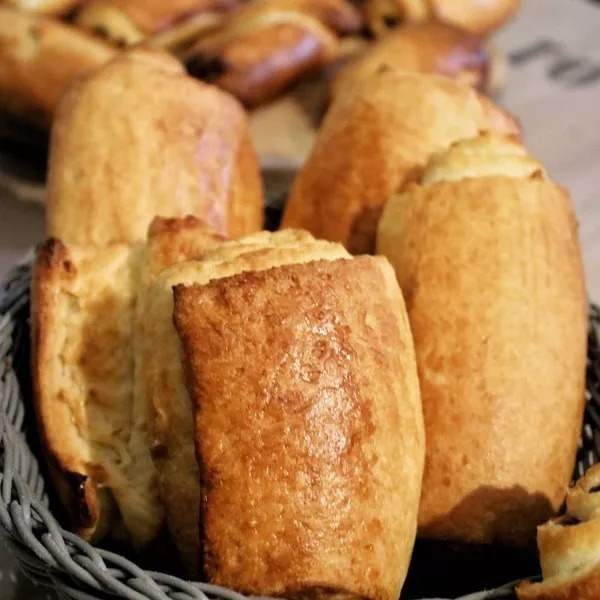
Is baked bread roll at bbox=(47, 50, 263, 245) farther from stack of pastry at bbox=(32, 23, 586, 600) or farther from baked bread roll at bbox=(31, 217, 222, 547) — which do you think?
baked bread roll at bbox=(31, 217, 222, 547)

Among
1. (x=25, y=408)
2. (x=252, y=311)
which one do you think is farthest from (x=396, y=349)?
(x=25, y=408)

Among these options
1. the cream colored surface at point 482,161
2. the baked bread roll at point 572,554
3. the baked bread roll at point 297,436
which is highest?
the cream colored surface at point 482,161

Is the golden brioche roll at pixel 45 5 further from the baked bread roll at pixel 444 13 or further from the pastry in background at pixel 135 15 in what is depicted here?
the baked bread roll at pixel 444 13

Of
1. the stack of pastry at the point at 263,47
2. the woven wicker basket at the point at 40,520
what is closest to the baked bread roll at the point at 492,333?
the woven wicker basket at the point at 40,520

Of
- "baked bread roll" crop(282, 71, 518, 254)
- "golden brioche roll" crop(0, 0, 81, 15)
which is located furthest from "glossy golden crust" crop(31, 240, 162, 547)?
"golden brioche roll" crop(0, 0, 81, 15)

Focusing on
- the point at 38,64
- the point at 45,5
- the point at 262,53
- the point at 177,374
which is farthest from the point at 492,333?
the point at 45,5

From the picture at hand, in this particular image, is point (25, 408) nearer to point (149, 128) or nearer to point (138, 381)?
point (138, 381)
